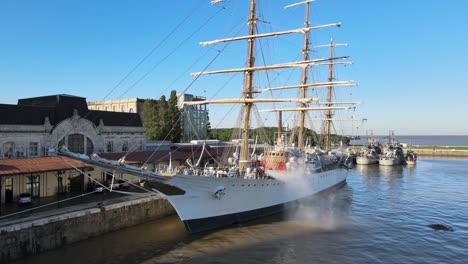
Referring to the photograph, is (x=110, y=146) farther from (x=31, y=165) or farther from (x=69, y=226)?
(x=69, y=226)

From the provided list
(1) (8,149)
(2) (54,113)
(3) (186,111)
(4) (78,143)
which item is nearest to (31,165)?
(1) (8,149)

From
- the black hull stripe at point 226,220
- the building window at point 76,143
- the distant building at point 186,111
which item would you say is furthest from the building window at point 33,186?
the distant building at point 186,111

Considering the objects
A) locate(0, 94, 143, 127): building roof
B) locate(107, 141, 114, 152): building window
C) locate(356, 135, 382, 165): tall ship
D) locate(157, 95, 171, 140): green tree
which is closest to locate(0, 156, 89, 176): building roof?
locate(0, 94, 143, 127): building roof

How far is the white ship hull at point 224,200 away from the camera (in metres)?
23.5

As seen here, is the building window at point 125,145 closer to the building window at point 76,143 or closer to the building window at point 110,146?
the building window at point 110,146

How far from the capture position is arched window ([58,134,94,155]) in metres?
34.1

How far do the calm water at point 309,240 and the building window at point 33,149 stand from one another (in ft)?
47.6

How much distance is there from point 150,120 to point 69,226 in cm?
4495

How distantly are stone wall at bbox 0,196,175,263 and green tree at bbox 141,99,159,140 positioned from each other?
37557 mm

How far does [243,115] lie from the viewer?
109ft

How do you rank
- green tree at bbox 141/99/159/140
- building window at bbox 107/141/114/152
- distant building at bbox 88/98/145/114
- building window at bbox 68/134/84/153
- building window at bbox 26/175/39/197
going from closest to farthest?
1. building window at bbox 26/175/39/197
2. building window at bbox 68/134/84/153
3. building window at bbox 107/141/114/152
4. green tree at bbox 141/99/159/140
5. distant building at bbox 88/98/145/114

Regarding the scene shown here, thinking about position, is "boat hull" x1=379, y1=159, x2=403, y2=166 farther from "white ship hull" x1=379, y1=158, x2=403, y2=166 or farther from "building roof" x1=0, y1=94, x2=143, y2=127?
"building roof" x1=0, y1=94, x2=143, y2=127

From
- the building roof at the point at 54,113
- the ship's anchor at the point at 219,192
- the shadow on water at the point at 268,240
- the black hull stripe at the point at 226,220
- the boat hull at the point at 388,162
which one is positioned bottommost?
the shadow on water at the point at 268,240

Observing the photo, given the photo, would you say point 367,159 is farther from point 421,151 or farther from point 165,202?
point 165,202
